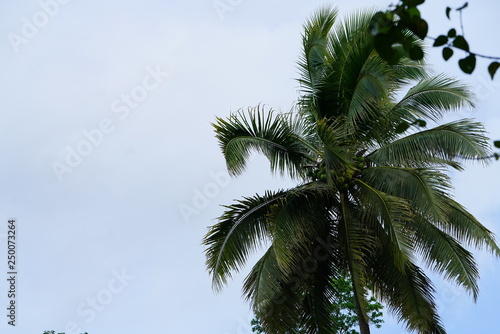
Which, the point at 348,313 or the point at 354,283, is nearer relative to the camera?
the point at 354,283

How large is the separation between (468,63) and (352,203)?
424 inches

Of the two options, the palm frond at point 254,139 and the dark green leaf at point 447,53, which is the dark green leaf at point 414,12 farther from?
the palm frond at point 254,139

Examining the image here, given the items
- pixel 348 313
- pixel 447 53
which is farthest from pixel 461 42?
pixel 348 313

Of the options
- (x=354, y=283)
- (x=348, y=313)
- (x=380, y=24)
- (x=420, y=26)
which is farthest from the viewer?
(x=348, y=313)

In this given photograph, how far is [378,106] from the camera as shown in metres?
14.4

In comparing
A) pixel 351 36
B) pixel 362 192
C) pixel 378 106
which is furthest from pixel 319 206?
→ pixel 351 36

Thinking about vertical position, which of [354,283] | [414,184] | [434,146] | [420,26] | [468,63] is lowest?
[468,63]

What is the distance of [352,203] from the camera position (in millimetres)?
14344

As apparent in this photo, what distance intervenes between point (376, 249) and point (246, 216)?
8.06 feet

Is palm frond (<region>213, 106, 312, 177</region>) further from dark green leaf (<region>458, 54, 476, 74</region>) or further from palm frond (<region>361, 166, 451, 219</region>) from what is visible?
dark green leaf (<region>458, 54, 476, 74</region>)

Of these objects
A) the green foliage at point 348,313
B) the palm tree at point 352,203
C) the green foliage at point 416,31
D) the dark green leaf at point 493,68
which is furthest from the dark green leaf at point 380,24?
the green foliage at point 348,313

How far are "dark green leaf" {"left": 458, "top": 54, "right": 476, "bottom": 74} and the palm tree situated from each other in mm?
9458

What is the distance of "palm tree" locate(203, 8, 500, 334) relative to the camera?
13633 mm

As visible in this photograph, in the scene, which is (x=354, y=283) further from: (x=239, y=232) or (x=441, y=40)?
(x=441, y=40)
